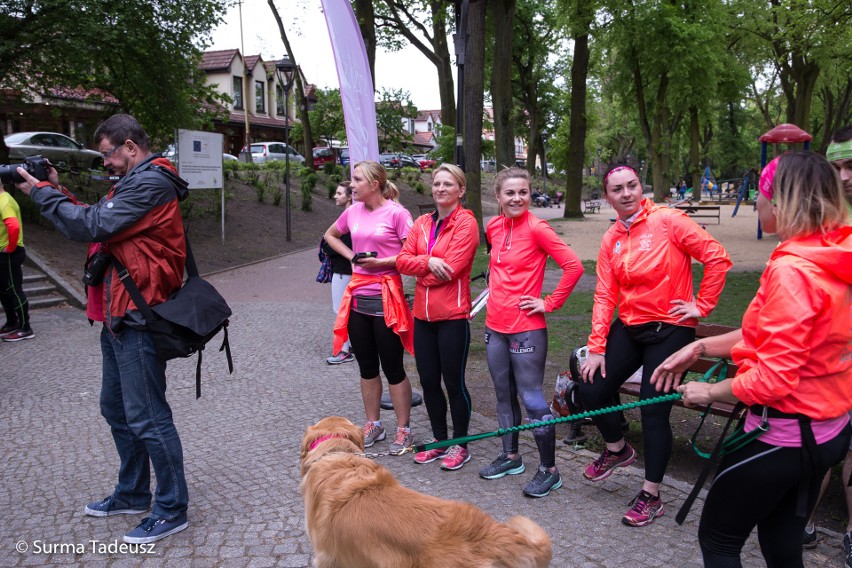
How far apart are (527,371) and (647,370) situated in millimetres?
749

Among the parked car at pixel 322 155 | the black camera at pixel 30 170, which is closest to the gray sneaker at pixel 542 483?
the black camera at pixel 30 170

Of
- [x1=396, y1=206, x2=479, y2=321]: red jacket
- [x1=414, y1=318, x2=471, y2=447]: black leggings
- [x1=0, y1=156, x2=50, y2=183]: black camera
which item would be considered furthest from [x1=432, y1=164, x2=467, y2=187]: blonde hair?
[x1=0, y1=156, x2=50, y2=183]: black camera

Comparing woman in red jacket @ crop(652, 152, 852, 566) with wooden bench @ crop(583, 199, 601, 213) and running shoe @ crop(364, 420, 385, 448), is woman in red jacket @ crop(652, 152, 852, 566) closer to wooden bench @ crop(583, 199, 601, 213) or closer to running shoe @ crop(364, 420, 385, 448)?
running shoe @ crop(364, 420, 385, 448)

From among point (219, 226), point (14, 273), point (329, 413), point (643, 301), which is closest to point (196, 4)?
point (219, 226)

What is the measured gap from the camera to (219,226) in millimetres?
19406

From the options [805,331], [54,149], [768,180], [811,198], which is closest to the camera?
[805,331]

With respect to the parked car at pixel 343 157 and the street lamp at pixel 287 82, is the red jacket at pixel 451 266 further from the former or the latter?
the parked car at pixel 343 157

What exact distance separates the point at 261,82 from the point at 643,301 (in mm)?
55566

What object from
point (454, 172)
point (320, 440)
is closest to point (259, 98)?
point (454, 172)

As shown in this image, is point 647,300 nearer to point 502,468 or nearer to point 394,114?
point 502,468

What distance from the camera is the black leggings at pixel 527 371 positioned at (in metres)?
4.33

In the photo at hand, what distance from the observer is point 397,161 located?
36.7 meters

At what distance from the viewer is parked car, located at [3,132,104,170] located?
21.1m

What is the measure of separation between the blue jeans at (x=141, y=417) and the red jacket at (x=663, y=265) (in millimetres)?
2655
